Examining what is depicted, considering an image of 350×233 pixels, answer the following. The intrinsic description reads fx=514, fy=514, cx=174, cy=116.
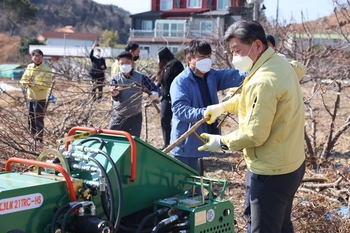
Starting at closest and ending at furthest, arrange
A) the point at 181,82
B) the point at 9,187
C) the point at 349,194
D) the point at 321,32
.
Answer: the point at 9,187 < the point at 181,82 < the point at 349,194 < the point at 321,32

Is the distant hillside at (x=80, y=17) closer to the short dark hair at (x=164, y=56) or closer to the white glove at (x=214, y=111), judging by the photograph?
the short dark hair at (x=164, y=56)

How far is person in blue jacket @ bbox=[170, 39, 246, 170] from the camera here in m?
4.00

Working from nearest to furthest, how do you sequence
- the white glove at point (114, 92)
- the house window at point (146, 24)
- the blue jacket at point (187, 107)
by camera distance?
the blue jacket at point (187, 107) → the white glove at point (114, 92) → the house window at point (146, 24)

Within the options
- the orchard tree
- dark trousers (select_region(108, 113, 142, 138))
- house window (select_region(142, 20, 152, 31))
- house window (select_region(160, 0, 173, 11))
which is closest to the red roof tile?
the orchard tree

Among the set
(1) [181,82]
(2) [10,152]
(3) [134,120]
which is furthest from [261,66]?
(3) [134,120]

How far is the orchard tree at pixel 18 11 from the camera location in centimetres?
6006

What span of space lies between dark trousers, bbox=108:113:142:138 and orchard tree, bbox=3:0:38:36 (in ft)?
189

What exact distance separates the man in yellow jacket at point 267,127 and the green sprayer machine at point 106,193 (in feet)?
1.10

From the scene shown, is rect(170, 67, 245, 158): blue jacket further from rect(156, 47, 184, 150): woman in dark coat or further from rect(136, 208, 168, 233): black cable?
rect(156, 47, 184, 150): woman in dark coat

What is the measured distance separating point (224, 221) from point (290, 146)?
664 millimetres

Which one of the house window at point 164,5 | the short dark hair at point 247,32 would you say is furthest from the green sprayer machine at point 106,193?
the house window at point 164,5

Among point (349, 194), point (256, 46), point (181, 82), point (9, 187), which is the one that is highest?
point (256, 46)

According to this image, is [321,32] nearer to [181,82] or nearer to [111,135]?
[181,82]

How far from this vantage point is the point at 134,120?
632 cm
